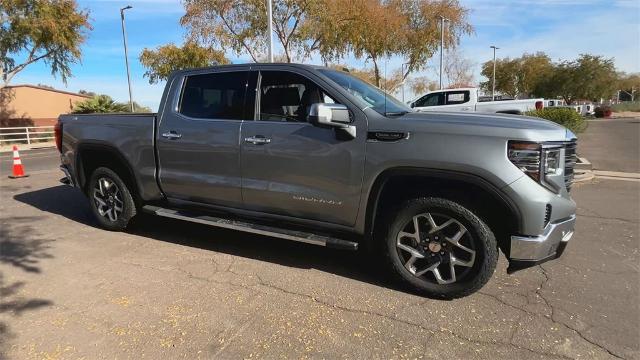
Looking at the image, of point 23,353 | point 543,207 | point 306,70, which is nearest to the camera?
point 23,353

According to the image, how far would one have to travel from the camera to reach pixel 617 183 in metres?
8.95

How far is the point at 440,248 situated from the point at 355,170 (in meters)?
0.92

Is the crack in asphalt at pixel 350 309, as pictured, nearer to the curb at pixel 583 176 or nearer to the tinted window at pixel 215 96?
the tinted window at pixel 215 96

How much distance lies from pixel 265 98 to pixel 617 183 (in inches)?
297

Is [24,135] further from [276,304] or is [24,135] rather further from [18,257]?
[276,304]

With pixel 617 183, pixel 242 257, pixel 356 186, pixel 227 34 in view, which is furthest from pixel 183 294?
pixel 227 34

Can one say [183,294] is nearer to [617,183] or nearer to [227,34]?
[617,183]

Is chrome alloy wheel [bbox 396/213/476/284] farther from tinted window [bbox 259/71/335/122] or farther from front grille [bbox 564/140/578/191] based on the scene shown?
tinted window [bbox 259/71/335/122]

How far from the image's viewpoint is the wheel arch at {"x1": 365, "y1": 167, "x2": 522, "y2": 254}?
11.5ft

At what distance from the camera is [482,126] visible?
3.52m

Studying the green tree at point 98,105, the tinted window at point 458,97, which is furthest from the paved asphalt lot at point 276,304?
the green tree at point 98,105

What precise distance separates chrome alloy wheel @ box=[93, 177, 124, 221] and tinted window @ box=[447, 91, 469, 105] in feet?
43.9

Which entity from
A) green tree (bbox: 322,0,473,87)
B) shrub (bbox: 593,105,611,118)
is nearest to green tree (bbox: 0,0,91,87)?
green tree (bbox: 322,0,473,87)

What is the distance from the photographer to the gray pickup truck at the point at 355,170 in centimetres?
348
